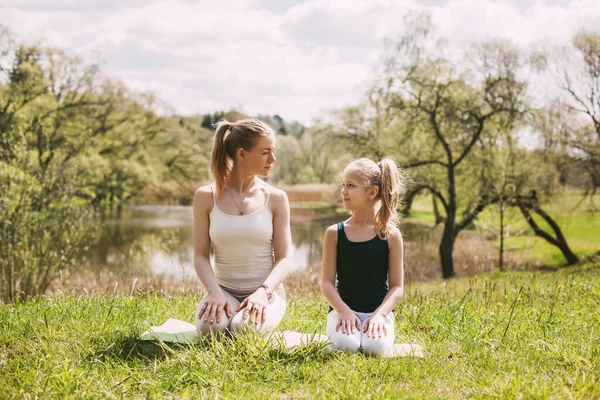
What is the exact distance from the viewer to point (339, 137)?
3083 centimetres

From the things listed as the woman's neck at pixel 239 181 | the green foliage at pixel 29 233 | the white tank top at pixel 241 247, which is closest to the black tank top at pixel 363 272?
the white tank top at pixel 241 247

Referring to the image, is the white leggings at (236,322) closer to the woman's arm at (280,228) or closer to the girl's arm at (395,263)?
the woman's arm at (280,228)

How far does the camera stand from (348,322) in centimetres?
377

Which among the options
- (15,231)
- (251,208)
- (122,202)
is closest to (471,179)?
(15,231)

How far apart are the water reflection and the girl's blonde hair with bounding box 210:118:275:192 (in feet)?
35.4

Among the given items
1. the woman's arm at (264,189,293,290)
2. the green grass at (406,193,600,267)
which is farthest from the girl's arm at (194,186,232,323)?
the green grass at (406,193,600,267)

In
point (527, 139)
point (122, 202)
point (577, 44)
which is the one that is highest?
point (577, 44)

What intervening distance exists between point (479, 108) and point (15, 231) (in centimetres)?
1540

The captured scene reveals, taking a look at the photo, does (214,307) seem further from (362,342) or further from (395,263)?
(395,263)

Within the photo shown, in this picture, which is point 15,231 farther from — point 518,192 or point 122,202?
point 122,202

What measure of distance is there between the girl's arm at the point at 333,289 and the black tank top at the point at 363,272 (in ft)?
0.24

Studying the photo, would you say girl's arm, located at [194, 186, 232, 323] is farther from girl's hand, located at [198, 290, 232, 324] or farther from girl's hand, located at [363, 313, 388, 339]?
girl's hand, located at [363, 313, 388, 339]

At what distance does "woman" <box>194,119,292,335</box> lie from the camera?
4.09m

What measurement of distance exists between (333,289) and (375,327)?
1.51 ft
